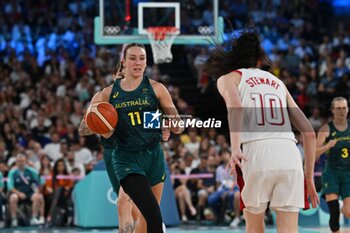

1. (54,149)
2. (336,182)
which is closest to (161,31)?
(54,149)

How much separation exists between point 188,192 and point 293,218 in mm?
10194

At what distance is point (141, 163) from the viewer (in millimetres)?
7465

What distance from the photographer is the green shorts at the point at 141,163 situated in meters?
7.33

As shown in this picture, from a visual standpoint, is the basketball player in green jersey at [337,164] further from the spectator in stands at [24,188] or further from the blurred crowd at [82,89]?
the spectator in stands at [24,188]

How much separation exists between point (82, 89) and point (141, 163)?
13033 mm

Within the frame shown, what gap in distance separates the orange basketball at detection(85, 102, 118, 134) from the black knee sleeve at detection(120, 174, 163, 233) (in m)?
0.55

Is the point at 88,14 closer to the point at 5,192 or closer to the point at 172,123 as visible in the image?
the point at 5,192

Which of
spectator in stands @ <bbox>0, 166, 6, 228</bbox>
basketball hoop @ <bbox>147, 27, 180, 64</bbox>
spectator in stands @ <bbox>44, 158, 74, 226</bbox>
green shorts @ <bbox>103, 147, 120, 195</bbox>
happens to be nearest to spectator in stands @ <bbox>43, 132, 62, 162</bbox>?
spectator in stands @ <bbox>44, 158, 74, 226</bbox>

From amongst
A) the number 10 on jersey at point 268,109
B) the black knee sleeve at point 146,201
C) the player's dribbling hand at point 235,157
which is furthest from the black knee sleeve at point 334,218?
the player's dribbling hand at point 235,157

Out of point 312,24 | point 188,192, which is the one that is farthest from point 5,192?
point 312,24

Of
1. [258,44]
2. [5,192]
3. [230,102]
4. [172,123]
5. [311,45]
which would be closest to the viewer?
[230,102]

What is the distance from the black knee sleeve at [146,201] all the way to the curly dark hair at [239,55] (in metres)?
1.24

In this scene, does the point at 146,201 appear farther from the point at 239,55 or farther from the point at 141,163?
the point at 239,55

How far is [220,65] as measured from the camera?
21.6 ft
